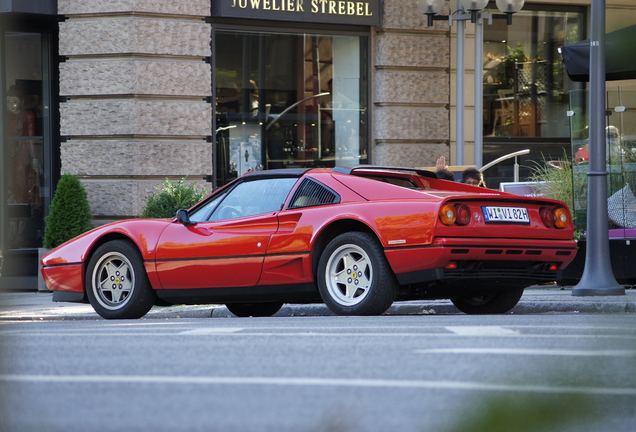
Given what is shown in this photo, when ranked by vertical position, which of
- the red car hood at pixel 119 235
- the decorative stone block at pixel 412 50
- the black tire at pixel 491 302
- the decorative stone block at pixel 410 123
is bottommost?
the black tire at pixel 491 302

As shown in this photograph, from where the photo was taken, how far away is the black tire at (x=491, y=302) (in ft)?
24.8

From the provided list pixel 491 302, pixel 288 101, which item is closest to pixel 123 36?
pixel 288 101

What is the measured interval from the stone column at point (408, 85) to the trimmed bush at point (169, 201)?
3.48m

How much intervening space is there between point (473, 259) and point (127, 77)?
778cm

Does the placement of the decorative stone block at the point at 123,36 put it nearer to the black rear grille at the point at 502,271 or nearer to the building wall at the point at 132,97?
the building wall at the point at 132,97

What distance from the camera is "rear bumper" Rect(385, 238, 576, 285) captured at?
20.4 ft

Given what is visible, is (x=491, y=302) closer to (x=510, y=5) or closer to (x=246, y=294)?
(x=246, y=294)

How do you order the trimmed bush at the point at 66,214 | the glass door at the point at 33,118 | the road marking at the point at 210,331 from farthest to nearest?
the glass door at the point at 33,118
the trimmed bush at the point at 66,214
the road marking at the point at 210,331

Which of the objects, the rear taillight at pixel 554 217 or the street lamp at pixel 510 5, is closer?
the rear taillight at pixel 554 217

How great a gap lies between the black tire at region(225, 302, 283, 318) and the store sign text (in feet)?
20.9

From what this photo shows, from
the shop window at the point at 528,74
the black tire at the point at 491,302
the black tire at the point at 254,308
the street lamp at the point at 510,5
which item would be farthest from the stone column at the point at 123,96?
the black tire at the point at 491,302

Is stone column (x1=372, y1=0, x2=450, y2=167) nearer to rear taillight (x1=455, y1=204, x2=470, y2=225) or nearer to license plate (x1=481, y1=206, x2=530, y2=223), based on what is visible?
license plate (x1=481, y1=206, x2=530, y2=223)

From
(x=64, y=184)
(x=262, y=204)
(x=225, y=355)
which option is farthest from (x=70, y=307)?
(x=225, y=355)

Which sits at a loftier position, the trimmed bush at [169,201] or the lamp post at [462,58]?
the lamp post at [462,58]
